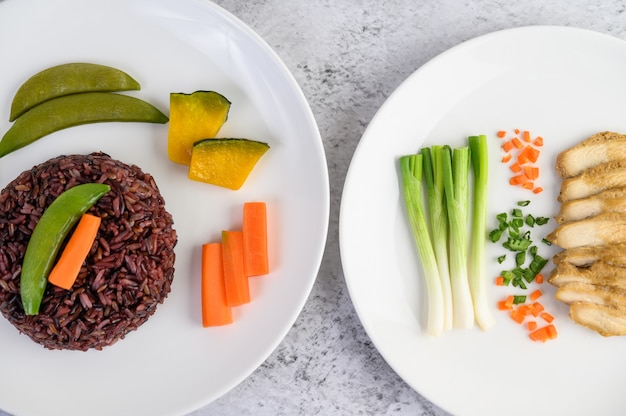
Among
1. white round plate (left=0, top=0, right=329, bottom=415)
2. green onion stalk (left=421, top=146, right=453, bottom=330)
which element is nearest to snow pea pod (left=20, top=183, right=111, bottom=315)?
white round plate (left=0, top=0, right=329, bottom=415)

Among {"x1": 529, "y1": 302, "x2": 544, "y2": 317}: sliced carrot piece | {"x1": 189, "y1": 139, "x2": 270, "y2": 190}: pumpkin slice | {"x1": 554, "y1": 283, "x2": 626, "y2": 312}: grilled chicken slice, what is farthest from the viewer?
{"x1": 529, "y1": 302, "x2": 544, "y2": 317}: sliced carrot piece

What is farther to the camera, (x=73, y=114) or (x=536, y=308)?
(x=536, y=308)

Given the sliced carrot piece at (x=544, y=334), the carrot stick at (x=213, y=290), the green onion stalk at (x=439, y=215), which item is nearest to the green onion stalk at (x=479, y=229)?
the green onion stalk at (x=439, y=215)

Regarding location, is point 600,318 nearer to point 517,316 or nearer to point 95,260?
point 517,316

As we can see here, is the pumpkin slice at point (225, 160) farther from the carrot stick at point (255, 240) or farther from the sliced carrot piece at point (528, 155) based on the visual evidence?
the sliced carrot piece at point (528, 155)

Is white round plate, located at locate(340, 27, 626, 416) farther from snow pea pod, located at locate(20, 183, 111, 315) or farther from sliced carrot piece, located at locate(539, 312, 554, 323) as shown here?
snow pea pod, located at locate(20, 183, 111, 315)

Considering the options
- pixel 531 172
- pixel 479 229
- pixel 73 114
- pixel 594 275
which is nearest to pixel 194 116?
pixel 73 114
